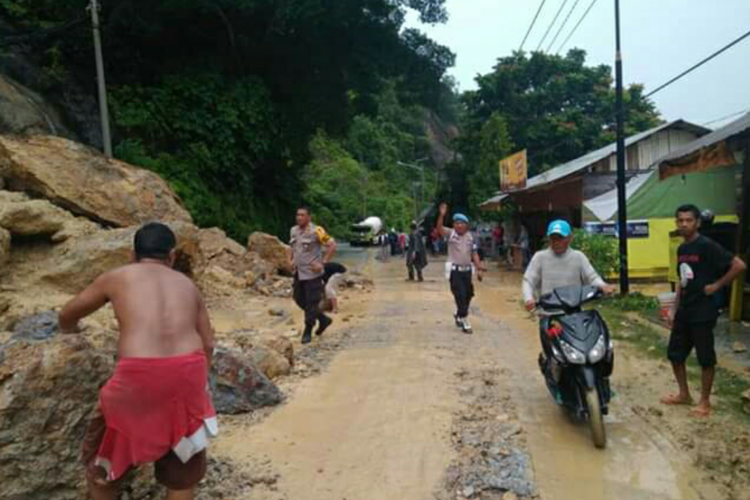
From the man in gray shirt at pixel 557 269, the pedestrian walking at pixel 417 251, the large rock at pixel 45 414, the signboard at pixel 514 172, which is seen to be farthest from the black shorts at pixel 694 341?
the signboard at pixel 514 172

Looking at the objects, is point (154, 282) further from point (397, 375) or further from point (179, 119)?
point (179, 119)

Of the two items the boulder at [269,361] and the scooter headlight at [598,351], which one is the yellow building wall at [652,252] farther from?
the scooter headlight at [598,351]

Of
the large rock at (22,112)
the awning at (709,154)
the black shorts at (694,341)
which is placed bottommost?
the black shorts at (694,341)

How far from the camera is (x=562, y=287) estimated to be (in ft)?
16.1

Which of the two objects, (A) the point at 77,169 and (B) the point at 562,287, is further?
(A) the point at 77,169

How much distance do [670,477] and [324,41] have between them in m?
20.4

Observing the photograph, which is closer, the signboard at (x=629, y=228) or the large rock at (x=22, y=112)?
the large rock at (x=22, y=112)

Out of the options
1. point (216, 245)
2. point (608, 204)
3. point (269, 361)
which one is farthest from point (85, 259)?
point (608, 204)

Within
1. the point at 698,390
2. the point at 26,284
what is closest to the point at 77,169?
the point at 26,284

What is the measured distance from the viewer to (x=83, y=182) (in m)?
11.2

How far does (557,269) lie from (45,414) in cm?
386

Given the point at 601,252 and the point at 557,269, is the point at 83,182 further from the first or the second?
the point at 601,252

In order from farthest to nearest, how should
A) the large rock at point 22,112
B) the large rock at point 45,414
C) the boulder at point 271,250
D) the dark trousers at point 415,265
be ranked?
the dark trousers at point 415,265 → the boulder at point 271,250 → the large rock at point 22,112 → the large rock at point 45,414

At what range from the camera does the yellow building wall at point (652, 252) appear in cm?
1473
